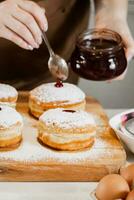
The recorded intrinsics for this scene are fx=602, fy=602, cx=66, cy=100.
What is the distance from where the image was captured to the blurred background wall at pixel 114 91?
279 cm

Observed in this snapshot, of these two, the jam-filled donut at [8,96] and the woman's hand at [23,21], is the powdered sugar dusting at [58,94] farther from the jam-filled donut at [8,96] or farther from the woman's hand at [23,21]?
the woman's hand at [23,21]

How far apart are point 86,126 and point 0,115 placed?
23 cm

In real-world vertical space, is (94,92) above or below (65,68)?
below

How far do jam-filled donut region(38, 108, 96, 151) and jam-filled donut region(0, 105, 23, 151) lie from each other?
2.5 inches

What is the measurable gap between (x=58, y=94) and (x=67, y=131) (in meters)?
0.23

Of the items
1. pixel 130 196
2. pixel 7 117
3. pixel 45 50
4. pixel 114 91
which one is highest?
pixel 130 196

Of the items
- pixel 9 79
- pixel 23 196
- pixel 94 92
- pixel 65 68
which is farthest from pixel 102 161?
pixel 94 92

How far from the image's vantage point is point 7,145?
62.1 inches

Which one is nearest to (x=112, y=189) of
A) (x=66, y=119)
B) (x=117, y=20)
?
(x=66, y=119)

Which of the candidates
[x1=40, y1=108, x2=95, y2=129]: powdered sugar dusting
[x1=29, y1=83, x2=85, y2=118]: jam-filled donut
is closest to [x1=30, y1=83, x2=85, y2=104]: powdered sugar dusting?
[x1=29, y1=83, x2=85, y2=118]: jam-filled donut

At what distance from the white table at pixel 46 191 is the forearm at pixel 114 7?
678mm

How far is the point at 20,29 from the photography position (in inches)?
65.2

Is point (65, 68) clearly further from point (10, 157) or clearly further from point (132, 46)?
point (10, 157)

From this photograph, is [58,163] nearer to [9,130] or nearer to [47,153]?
[47,153]
